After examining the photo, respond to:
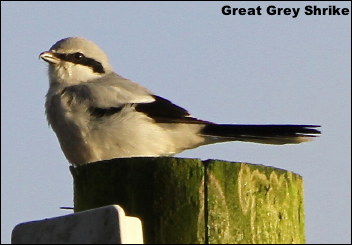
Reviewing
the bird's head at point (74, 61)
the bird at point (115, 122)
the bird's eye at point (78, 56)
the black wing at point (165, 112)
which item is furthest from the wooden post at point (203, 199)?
the bird's eye at point (78, 56)

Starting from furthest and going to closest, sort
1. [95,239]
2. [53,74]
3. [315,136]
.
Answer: [53,74], [315,136], [95,239]

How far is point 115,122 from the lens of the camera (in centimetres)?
551

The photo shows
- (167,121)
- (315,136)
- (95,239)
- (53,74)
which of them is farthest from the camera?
(53,74)

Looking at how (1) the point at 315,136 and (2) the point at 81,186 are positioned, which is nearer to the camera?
(2) the point at 81,186

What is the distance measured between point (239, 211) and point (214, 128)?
10.7 ft

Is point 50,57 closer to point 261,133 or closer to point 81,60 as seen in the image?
point 81,60

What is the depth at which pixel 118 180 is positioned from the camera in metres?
2.80

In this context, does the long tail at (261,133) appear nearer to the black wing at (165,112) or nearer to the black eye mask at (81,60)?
the black wing at (165,112)

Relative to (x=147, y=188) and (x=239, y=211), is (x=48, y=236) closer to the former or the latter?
(x=147, y=188)

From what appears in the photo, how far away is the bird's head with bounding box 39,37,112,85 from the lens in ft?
20.2

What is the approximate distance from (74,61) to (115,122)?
3.09 feet

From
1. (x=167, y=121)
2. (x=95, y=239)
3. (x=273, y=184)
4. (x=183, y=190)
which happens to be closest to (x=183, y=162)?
(x=183, y=190)

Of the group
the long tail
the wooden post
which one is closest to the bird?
the long tail

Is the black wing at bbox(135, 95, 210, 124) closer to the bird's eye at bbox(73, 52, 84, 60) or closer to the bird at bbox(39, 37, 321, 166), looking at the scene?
the bird at bbox(39, 37, 321, 166)
